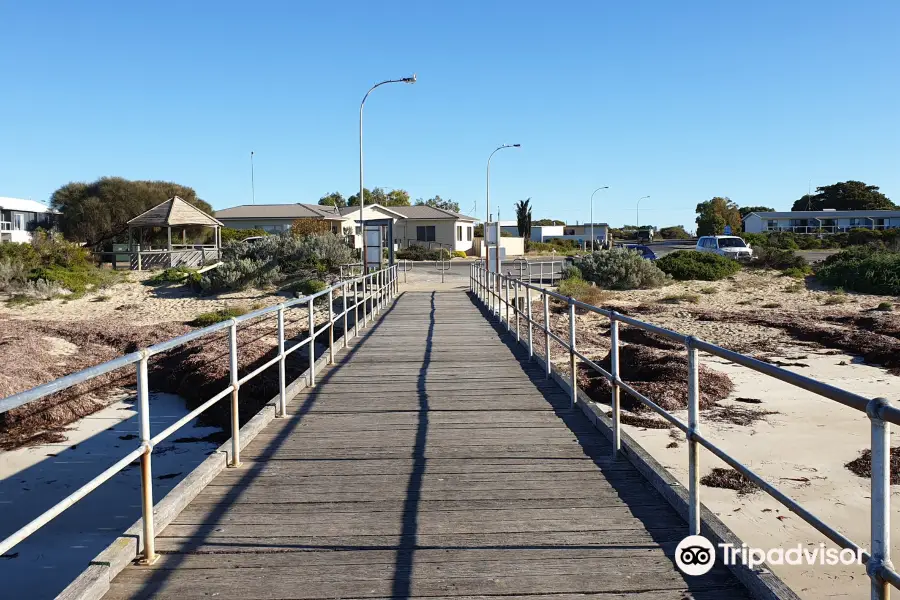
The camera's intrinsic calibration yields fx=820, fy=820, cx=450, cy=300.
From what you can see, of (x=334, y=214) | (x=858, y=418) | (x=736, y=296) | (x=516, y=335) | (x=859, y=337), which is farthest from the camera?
(x=334, y=214)

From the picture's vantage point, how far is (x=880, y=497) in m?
2.63

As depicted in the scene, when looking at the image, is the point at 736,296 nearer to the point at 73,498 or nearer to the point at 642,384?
the point at 642,384

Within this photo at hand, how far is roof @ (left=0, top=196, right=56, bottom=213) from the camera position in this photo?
183ft

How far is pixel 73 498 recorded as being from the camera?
3.44 m

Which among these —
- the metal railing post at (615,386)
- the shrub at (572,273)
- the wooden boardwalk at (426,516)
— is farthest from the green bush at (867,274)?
the metal railing post at (615,386)

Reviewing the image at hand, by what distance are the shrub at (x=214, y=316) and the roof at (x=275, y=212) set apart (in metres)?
27.7

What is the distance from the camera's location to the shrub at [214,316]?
25547 millimetres

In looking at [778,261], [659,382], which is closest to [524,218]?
[778,261]

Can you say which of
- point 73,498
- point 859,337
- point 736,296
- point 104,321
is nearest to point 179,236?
point 104,321

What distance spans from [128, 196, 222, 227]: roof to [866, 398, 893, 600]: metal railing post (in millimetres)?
39376

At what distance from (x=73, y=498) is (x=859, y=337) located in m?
19.9

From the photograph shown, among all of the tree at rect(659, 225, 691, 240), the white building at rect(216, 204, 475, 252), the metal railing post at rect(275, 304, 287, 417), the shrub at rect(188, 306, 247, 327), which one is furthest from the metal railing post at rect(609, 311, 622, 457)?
the tree at rect(659, 225, 691, 240)

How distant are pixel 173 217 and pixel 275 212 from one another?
20432mm

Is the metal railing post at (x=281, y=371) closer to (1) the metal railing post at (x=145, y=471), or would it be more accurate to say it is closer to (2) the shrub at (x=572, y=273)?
(1) the metal railing post at (x=145, y=471)
